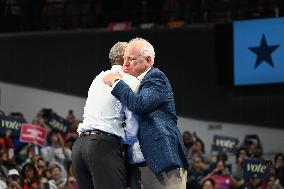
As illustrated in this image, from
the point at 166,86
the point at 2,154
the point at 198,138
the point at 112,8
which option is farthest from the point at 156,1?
the point at 166,86

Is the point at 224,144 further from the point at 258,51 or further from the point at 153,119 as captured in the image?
the point at 153,119

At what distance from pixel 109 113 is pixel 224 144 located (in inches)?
318

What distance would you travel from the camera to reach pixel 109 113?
4.25 metres

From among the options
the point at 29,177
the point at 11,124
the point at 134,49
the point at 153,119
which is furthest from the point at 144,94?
the point at 11,124

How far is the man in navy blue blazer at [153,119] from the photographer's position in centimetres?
409

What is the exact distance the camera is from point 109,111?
4.25 m

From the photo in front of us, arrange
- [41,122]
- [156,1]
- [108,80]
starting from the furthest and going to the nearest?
1. [156,1]
2. [41,122]
3. [108,80]

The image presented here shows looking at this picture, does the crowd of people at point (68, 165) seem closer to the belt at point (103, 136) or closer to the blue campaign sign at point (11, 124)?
the blue campaign sign at point (11, 124)

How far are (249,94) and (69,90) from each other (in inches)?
127

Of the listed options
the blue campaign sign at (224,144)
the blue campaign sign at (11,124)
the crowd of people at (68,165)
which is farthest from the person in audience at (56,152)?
the blue campaign sign at (224,144)

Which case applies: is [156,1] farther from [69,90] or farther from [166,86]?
[166,86]

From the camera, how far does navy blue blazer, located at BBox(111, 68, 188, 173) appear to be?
13.4 ft

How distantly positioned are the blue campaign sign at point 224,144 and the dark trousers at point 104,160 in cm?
797

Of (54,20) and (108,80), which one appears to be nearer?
(108,80)
